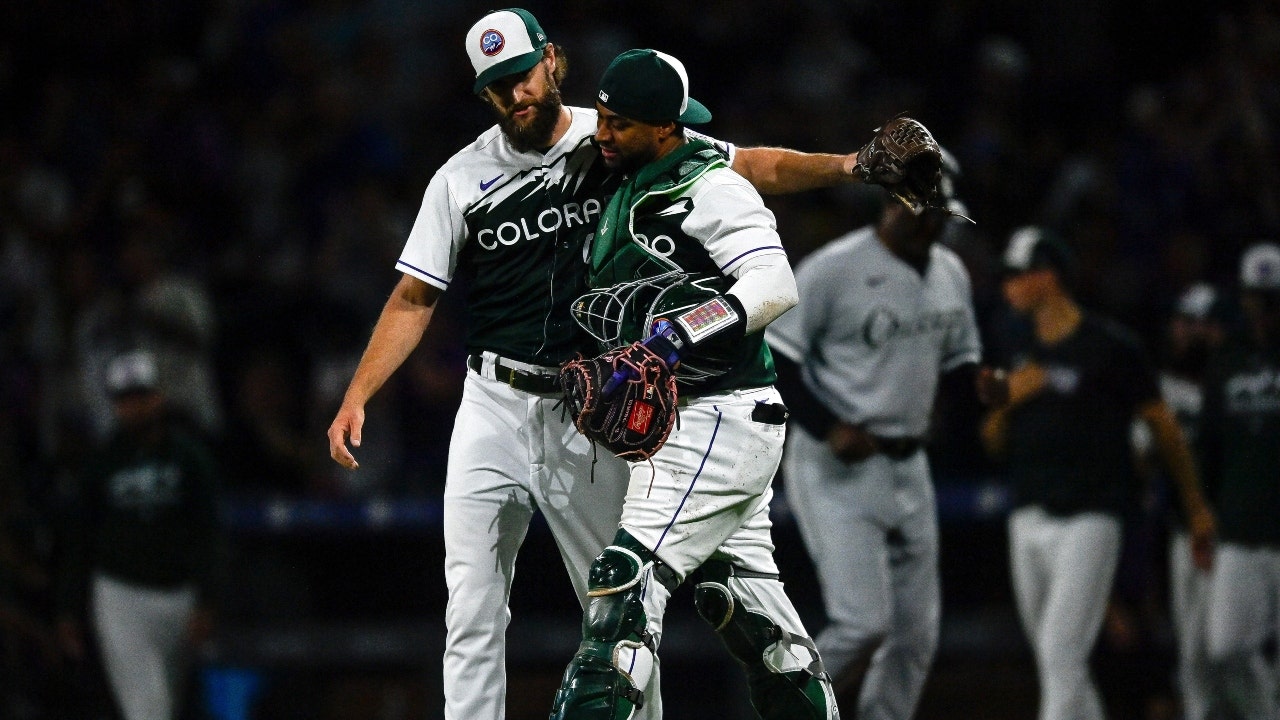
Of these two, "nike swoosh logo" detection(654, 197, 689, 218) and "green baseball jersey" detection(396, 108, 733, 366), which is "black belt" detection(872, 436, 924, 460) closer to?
→ "green baseball jersey" detection(396, 108, 733, 366)

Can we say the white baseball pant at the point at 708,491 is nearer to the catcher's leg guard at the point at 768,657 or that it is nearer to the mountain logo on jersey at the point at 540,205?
the catcher's leg guard at the point at 768,657

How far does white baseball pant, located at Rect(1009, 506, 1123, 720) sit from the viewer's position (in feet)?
23.4

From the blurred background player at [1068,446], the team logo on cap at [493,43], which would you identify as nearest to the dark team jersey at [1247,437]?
the blurred background player at [1068,446]

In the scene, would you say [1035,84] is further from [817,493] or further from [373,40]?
[817,493]

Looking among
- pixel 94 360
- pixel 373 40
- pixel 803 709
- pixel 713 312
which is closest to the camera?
pixel 713 312

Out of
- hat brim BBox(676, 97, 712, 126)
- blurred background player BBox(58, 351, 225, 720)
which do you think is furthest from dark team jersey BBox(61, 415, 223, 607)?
hat brim BBox(676, 97, 712, 126)

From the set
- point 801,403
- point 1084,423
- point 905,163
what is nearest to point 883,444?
point 801,403

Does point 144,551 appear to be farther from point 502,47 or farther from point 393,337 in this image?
point 502,47

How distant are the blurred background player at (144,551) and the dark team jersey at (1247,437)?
5103mm

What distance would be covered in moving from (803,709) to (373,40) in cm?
779

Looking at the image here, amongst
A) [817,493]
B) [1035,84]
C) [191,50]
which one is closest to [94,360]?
[191,50]

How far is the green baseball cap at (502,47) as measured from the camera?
16.5 feet

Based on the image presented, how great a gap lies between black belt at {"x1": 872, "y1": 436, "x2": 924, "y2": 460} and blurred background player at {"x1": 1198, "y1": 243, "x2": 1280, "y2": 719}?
7.62 feet

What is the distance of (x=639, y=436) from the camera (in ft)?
14.6
